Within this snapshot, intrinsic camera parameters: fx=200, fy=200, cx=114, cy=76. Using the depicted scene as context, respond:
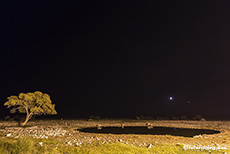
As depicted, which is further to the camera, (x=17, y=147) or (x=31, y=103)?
(x=31, y=103)

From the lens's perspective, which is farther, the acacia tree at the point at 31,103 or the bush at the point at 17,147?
the acacia tree at the point at 31,103

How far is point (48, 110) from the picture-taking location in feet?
121

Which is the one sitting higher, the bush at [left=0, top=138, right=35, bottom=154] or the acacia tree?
the acacia tree

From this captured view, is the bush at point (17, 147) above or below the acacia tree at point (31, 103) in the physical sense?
below

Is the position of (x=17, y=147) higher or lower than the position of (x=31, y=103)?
lower

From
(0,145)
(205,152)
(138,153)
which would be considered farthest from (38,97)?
(205,152)

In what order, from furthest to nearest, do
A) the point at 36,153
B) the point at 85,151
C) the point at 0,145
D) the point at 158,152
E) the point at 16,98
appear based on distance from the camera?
the point at 16,98
the point at 158,152
the point at 85,151
the point at 0,145
the point at 36,153

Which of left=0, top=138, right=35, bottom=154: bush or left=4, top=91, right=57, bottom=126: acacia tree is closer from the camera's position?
left=0, top=138, right=35, bottom=154: bush

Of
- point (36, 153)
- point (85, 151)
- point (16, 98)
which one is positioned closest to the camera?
point (36, 153)

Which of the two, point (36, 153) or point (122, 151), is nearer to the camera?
point (36, 153)

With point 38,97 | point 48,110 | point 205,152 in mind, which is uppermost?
point 38,97

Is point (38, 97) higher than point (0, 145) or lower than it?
higher

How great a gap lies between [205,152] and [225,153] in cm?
126

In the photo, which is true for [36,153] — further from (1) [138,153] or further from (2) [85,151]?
(1) [138,153]
